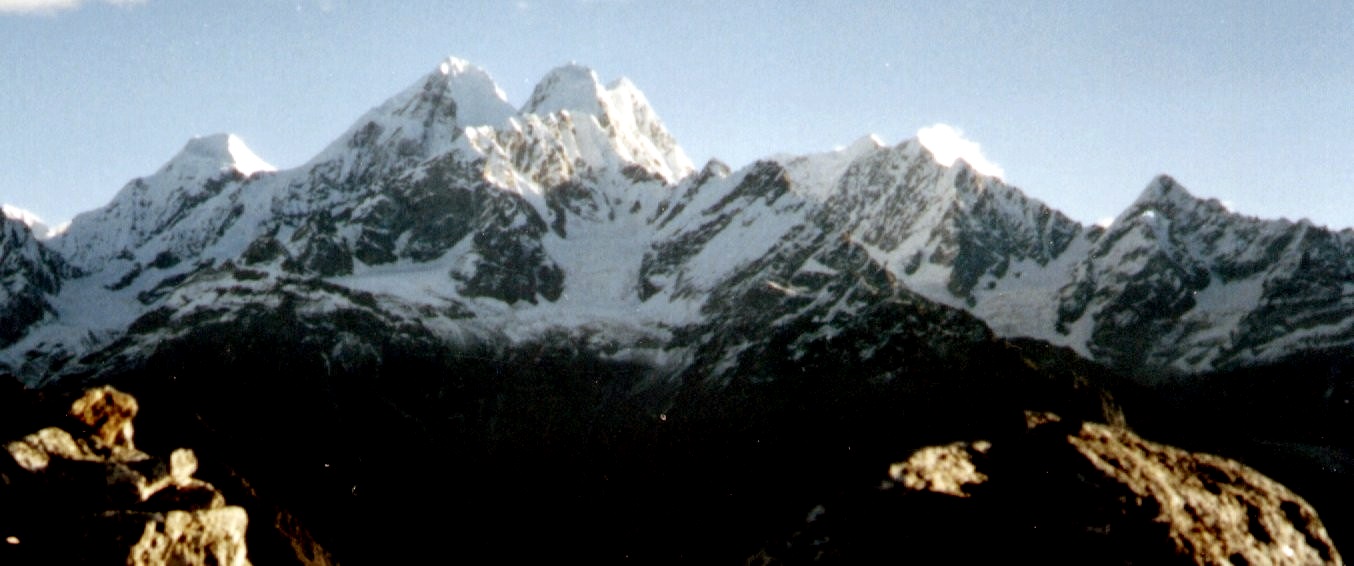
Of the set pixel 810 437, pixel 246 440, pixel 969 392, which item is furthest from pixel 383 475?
pixel 969 392

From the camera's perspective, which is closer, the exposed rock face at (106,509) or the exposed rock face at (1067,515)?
the exposed rock face at (1067,515)

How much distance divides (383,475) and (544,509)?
32.4 metres

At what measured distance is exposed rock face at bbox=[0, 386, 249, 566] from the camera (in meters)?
11.5

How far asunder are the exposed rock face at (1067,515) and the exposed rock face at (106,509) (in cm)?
688

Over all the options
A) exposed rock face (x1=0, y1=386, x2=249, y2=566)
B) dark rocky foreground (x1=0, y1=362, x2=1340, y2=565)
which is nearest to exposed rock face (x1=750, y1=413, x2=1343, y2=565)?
dark rocky foreground (x1=0, y1=362, x2=1340, y2=565)

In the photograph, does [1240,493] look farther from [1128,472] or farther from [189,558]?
[189,558]

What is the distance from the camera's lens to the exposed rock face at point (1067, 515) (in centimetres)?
934

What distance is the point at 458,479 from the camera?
19525cm

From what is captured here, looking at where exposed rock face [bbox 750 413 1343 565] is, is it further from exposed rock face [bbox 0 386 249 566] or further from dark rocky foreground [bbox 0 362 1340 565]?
exposed rock face [bbox 0 386 249 566]

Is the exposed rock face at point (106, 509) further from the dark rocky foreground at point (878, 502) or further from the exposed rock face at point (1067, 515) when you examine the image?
the exposed rock face at point (1067, 515)

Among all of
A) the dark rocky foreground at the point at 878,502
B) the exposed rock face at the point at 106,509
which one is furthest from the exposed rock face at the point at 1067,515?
the exposed rock face at the point at 106,509

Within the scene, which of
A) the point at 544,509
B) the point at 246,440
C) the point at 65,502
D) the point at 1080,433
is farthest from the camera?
the point at 544,509

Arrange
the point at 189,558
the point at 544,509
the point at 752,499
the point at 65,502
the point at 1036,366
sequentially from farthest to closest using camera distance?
the point at 1036,366 → the point at 544,509 → the point at 752,499 → the point at 65,502 → the point at 189,558

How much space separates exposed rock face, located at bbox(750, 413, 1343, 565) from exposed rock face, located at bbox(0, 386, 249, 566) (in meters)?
6.88
